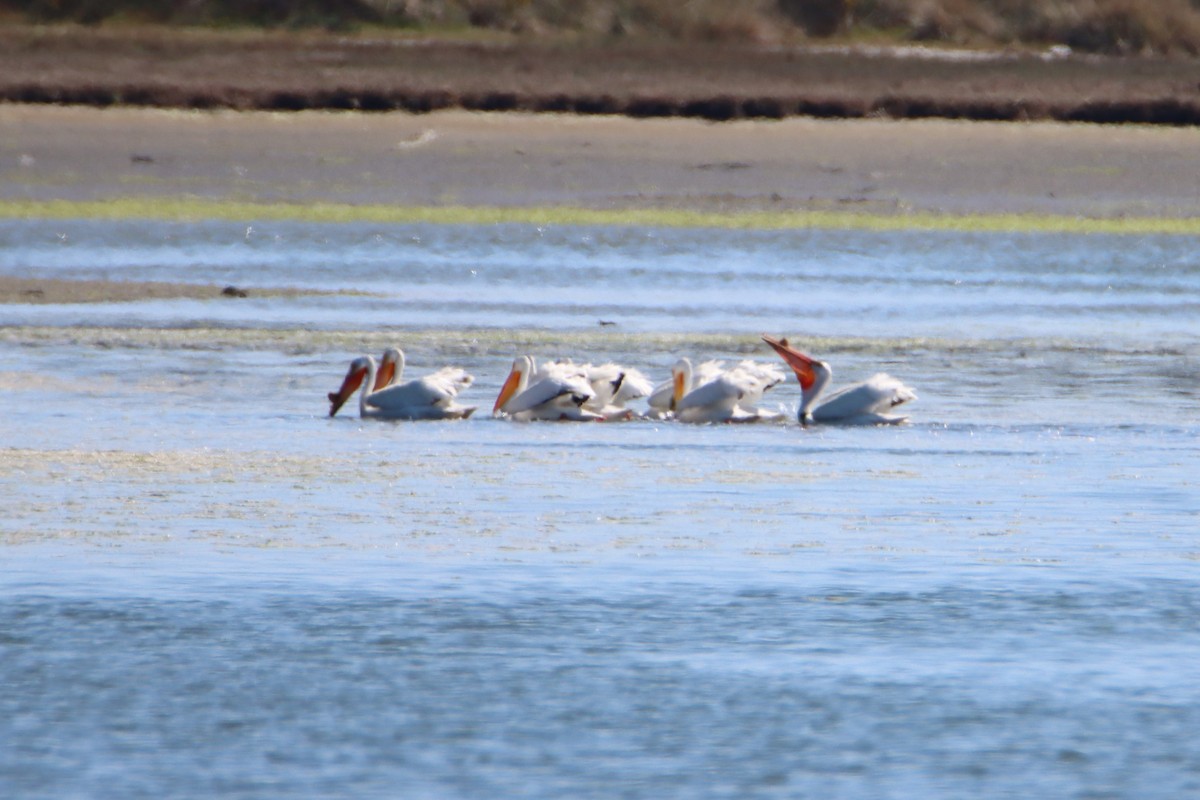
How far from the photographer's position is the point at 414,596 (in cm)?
754

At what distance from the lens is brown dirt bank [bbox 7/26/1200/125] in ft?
107

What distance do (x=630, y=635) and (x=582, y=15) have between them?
41.8 m

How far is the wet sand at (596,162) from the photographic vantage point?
2694cm

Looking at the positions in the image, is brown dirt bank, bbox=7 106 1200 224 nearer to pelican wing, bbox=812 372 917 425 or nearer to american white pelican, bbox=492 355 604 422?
american white pelican, bbox=492 355 604 422

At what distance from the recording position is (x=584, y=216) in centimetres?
2573

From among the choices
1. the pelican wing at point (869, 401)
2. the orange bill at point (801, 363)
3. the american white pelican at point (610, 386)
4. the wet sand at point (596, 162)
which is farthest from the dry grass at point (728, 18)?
the pelican wing at point (869, 401)

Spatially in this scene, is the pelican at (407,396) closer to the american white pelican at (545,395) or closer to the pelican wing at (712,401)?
the american white pelican at (545,395)

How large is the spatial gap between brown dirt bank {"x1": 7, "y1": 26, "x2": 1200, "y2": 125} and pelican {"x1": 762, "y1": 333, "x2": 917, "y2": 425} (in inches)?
794

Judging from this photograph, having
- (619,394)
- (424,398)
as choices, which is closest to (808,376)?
(619,394)

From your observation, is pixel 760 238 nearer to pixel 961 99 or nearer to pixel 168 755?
pixel 961 99

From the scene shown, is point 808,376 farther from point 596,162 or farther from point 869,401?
point 596,162

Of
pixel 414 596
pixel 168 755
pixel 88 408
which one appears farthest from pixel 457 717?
pixel 88 408

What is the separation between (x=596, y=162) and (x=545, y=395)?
17.2 m

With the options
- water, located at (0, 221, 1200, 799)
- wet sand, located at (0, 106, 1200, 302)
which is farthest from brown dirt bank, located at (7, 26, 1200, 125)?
water, located at (0, 221, 1200, 799)
